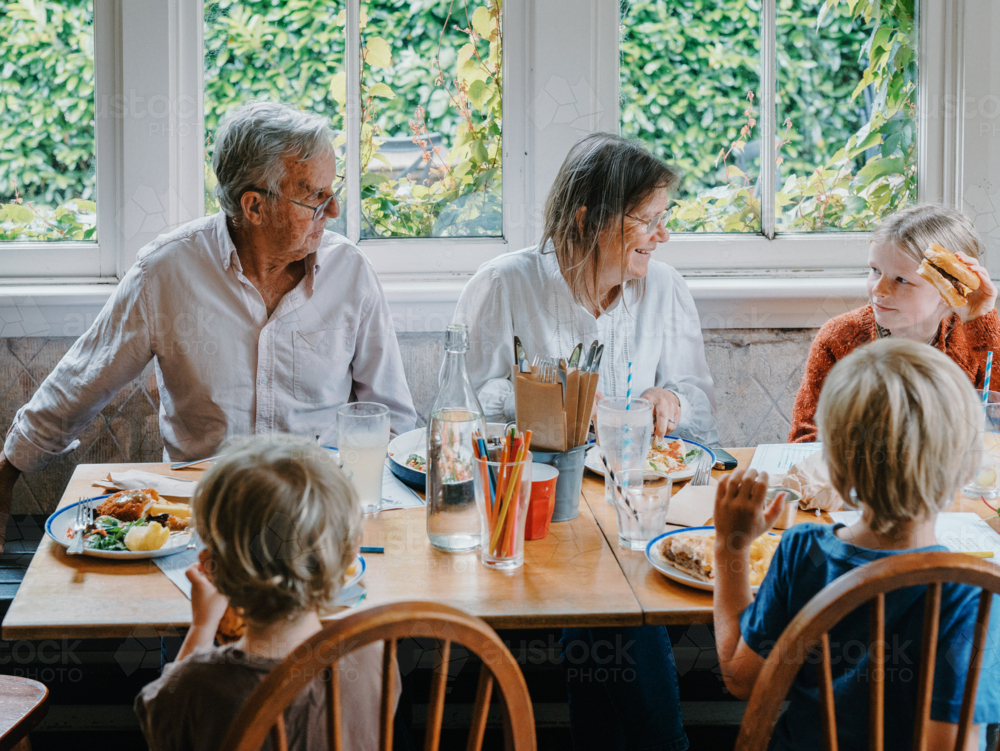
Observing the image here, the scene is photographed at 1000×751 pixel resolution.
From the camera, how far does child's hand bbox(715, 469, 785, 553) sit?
1.15 m

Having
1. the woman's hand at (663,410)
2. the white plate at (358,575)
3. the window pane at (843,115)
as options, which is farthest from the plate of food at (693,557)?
the window pane at (843,115)

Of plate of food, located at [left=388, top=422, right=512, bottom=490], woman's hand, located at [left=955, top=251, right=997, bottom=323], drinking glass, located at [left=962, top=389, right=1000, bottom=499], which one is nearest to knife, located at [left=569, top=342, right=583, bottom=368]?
plate of food, located at [left=388, top=422, right=512, bottom=490]

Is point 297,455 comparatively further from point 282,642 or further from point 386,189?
point 386,189

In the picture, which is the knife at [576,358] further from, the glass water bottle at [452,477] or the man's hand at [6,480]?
the man's hand at [6,480]

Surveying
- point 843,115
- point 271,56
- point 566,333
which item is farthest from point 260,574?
point 843,115

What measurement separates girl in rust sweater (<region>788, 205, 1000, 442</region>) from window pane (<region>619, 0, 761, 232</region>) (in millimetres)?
641

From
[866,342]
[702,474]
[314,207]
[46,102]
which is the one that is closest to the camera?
[702,474]

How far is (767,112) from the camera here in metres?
2.69

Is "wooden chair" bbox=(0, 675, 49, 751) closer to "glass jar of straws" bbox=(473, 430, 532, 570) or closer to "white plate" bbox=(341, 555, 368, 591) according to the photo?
"white plate" bbox=(341, 555, 368, 591)

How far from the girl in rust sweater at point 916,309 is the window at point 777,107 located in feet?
1.97

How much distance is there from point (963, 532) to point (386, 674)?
3.14 feet

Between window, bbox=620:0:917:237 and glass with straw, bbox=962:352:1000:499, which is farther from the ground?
window, bbox=620:0:917:237

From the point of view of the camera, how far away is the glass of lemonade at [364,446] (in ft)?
4.87

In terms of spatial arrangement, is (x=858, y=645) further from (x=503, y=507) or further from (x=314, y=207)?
(x=314, y=207)
